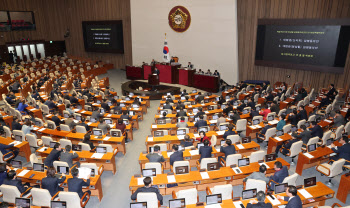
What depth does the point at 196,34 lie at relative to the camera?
22.6 meters

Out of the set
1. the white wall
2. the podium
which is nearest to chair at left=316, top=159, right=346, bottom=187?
the podium

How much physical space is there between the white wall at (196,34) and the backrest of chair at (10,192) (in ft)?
61.1

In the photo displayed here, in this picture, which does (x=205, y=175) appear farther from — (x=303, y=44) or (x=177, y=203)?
(x=303, y=44)

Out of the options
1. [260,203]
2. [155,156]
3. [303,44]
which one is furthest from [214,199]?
[303,44]

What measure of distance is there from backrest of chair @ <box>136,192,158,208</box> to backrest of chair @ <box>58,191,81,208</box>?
164 centimetres

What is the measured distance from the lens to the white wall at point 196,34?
20.8 m

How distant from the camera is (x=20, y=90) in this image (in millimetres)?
17469

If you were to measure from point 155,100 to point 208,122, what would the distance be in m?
7.58

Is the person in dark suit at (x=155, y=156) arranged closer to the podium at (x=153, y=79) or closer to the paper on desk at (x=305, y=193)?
the paper on desk at (x=305, y=193)

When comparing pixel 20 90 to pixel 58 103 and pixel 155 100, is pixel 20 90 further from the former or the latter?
pixel 155 100

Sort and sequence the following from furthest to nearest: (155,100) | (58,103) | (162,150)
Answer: (155,100) → (58,103) → (162,150)

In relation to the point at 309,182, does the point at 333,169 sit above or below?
below

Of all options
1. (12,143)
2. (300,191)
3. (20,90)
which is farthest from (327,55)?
(20,90)

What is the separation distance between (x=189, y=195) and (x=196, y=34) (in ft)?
61.9
